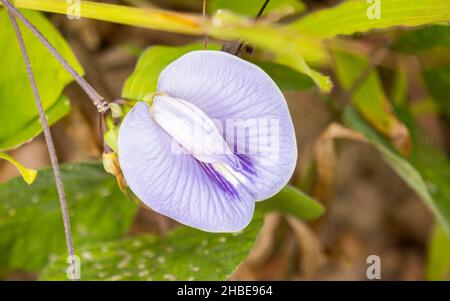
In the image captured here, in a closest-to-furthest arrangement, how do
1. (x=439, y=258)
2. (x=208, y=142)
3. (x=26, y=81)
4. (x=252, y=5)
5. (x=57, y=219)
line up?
(x=208, y=142), (x=26, y=81), (x=57, y=219), (x=252, y=5), (x=439, y=258)

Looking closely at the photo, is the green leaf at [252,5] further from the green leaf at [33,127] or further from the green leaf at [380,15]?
the green leaf at [33,127]

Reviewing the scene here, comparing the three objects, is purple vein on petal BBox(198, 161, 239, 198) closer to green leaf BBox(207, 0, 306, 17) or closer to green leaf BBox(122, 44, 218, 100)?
green leaf BBox(122, 44, 218, 100)

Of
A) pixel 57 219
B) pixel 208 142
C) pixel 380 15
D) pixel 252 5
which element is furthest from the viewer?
pixel 252 5

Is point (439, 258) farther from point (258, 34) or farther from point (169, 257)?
point (258, 34)

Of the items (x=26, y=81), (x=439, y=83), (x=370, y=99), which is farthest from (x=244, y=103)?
(x=439, y=83)

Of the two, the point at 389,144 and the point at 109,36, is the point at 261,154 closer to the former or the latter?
the point at 389,144

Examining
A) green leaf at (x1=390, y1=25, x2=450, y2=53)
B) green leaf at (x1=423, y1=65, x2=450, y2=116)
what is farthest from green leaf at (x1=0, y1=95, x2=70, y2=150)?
green leaf at (x1=423, y1=65, x2=450, y2=116)
